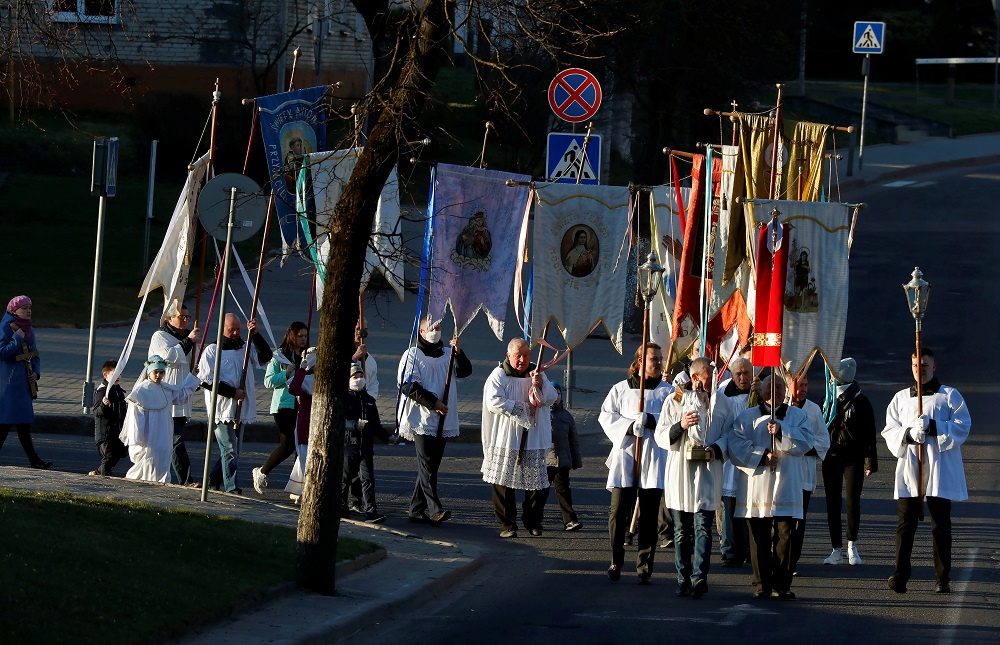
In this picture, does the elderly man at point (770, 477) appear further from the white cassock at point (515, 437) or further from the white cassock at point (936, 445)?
the white cassock at point (515, 437)

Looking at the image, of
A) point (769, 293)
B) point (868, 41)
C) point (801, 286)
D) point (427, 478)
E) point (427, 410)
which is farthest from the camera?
point (868, 41)

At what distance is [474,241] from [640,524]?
12.0 feet

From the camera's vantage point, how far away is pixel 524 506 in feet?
44.5

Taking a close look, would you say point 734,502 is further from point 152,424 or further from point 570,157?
point 570,157

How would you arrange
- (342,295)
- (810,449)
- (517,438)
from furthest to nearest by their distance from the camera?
(517,438) < (810,449) < (342,295)

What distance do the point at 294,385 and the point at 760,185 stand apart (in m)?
4.84

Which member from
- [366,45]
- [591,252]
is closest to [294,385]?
[591,252]

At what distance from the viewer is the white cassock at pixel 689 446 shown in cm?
1135

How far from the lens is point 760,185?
46.3 ft

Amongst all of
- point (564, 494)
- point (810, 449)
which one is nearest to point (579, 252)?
point (564, 494)

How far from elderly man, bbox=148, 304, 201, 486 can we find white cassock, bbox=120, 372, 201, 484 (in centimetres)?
20

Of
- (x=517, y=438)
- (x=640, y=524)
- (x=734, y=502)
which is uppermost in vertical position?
(x=517, y=438)

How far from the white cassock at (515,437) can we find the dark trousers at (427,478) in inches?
22.0

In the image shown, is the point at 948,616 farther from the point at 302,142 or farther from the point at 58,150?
the point at 58,150
